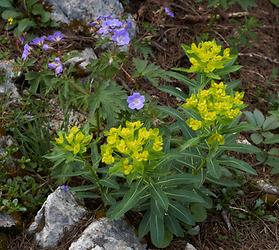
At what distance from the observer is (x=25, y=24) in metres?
4.02

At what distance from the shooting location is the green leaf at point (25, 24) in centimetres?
400

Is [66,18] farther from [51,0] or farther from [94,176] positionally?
[94,176]

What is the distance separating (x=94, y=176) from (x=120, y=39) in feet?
2.70

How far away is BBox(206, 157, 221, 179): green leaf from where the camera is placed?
8.74 ft

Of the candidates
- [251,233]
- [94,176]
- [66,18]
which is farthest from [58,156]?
[66,18]

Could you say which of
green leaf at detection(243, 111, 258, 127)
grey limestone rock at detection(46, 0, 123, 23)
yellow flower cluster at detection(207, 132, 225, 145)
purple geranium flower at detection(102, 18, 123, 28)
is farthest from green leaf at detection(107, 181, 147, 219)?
grey limestone rock at detection(46, 0, 123, 23)

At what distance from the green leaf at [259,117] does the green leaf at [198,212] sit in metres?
0.90

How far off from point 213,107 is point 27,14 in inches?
84.4

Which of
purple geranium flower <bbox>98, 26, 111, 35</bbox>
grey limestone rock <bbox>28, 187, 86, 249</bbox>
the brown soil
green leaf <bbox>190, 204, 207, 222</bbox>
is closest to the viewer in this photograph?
grey limestone rock <bbox>28, 187, 86, 249</bbox>

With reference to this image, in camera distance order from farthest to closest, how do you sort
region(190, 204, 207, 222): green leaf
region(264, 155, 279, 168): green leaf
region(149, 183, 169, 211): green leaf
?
region(264, 155, 279, 168): green leaf, region(190, 204, 207, 222): green leaf, region(149, 183, 169, 211): green leaf

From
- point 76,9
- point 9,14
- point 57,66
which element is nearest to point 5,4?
point 9,14

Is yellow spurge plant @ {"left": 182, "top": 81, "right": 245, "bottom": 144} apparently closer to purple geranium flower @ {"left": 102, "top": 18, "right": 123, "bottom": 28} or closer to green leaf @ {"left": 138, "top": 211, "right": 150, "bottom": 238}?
green leaf @ {"left": 138, "top": 211, "right": 150, "bottom": 238}

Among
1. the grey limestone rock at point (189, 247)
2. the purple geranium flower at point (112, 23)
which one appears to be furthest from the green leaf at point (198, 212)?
the purple geranium flower at point (112, 23)

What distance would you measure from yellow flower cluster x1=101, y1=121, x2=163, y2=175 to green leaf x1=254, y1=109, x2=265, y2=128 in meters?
1.41
